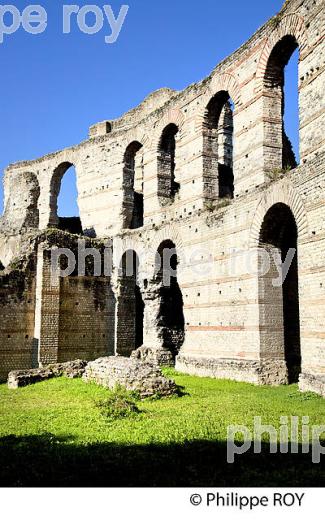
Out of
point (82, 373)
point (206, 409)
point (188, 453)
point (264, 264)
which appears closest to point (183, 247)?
point (264, 264)

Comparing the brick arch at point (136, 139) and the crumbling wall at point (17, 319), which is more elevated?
the brick arch at point (136, 139)

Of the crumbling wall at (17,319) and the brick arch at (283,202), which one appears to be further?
the crumbling wall at (17,319)

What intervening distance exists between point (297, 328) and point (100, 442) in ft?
27.2

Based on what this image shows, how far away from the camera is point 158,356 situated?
1623 cm

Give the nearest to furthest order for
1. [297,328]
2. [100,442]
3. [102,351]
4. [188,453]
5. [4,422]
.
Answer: [188,453]
[100,442]
[4,422]
[297,328]
[102,351]

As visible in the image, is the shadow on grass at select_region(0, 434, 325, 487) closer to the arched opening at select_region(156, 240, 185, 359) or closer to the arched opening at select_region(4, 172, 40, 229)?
the arched opening at select_region(156, 240, 185, 359)

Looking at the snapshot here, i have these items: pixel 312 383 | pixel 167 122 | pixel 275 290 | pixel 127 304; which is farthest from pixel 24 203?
pixel 312 383

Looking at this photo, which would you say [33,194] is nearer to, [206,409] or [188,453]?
[206,409]

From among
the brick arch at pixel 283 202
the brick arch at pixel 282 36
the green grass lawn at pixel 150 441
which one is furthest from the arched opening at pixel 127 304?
the brick arch at pixel 282 36

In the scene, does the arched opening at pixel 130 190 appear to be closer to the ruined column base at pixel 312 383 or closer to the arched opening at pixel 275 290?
the arched opening at pixel 275 290

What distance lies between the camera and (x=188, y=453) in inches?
225

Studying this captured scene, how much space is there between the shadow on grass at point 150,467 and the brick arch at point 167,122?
12.5 meters

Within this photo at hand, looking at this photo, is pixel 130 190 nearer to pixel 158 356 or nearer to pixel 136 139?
pixel 136 139

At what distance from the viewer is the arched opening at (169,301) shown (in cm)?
1667
